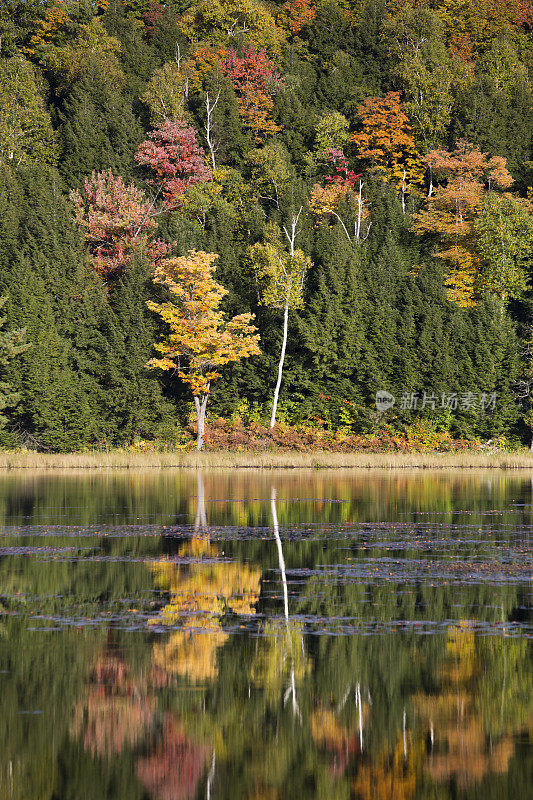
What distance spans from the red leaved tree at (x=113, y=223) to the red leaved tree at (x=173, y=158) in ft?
21.8

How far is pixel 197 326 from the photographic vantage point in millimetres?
65688

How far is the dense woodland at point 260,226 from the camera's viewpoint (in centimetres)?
6856

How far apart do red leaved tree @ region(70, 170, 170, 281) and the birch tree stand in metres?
7.94

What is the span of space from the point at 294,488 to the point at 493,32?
296 feet

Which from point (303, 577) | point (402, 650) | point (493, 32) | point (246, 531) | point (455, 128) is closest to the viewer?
point (402, 650)

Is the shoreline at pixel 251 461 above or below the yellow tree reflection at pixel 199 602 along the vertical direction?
below

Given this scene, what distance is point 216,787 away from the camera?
9.02 meters

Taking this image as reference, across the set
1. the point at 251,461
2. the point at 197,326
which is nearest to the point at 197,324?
the point at 197,326

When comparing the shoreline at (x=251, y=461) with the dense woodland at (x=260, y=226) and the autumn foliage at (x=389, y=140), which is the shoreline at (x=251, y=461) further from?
the autumn foliage at (x=389, y=140)

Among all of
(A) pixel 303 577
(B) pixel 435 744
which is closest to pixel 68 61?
(A) pixel 303 577

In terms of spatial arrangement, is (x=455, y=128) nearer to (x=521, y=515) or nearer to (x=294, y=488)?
(x=294, y=488)

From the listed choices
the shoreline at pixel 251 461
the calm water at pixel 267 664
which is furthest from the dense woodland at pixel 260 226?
the calm water at pixel 267 664

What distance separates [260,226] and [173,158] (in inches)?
628

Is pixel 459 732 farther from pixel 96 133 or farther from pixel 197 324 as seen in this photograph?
pixel 96 133
